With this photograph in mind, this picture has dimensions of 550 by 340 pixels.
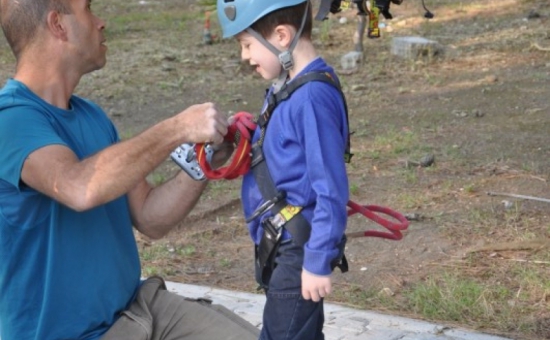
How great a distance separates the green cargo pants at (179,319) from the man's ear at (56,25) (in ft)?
3.13

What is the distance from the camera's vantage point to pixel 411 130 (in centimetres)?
843

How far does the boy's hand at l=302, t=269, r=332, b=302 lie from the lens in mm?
3240

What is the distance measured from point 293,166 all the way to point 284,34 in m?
0.44

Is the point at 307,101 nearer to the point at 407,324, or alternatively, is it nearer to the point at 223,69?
the point at 407,324

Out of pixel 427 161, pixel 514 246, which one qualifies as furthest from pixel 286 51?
pixel 427 161

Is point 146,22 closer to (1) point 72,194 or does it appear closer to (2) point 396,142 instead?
(2) point 396,142

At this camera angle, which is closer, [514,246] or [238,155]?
[238,155]

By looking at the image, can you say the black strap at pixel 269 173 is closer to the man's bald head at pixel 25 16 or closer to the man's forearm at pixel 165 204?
the man's forearm at pixel 165 204

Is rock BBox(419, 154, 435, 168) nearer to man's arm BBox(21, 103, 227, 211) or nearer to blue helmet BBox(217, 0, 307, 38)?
blue helmet BBox(217, 0, 307, 38)

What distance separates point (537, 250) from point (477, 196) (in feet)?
3.45

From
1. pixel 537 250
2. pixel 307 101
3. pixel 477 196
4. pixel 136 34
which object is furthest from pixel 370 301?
pixel 136 34

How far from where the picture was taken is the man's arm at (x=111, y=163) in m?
3.22

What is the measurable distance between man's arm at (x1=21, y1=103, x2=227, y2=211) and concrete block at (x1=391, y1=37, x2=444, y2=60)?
7762 mm

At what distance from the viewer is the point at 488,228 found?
6230 mm
